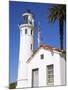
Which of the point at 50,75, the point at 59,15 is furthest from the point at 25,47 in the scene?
the point at 59,15

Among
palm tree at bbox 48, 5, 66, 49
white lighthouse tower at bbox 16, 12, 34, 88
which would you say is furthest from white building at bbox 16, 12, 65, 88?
palm tree at bbox 48, 5, 66, 49

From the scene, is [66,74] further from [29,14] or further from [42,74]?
[29,14]

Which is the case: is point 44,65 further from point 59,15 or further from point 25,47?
point 59,15

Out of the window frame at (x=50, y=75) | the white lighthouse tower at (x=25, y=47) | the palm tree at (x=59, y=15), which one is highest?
the palm tree at (x=59, y=15)

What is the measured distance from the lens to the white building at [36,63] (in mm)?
2357

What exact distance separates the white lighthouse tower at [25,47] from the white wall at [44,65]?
0.05 metres

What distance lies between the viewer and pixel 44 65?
242 centimetres

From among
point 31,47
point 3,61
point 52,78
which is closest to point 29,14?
point 31,47

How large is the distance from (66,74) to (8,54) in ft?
2.14

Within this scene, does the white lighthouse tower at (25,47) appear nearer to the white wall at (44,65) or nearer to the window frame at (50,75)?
the white wall at (44,65)

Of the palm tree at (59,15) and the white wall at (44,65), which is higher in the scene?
the palm tree at (59,15)

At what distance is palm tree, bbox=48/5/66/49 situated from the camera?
2.46 m

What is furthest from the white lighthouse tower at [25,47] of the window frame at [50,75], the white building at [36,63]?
the window frame at [50,75]

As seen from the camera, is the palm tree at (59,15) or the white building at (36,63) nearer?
the white building at (36,63)
